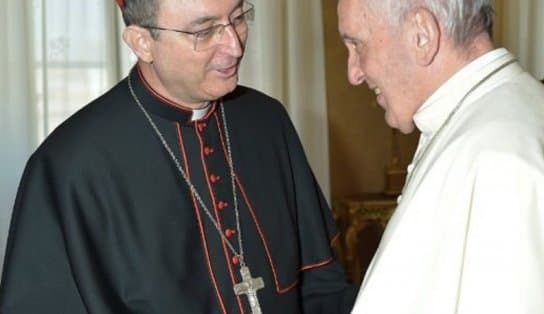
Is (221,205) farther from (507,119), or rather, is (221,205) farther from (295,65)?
(295,65)

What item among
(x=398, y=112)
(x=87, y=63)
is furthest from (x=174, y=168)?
(x=87, y=63)

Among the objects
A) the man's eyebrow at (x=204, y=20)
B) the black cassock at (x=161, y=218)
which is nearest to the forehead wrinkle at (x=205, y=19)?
the man's eyebrow at (x=204, y=20)

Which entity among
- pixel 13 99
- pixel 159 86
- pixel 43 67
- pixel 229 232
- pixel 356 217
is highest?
pixel 159 86

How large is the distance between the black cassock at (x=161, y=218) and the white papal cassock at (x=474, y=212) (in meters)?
0.72

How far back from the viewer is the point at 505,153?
50.7 inches

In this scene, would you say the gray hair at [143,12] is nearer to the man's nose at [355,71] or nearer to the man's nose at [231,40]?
the man's nose at [231,40]

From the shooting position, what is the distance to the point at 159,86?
2.13 meters

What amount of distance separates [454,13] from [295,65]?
3.40 m

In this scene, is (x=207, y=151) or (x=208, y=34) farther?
(x=207, y=151)

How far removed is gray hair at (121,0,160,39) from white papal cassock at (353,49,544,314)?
798mm

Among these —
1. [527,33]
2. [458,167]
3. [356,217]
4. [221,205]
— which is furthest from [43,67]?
[458,167]

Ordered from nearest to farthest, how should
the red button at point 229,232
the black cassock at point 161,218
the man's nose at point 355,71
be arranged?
the man's nose at point 355,71, the black cassock at point 161,218, the red button at point 229,232

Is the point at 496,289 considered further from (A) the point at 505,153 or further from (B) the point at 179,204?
(B) the point at 179,204

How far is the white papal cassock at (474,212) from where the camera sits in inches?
50.4
